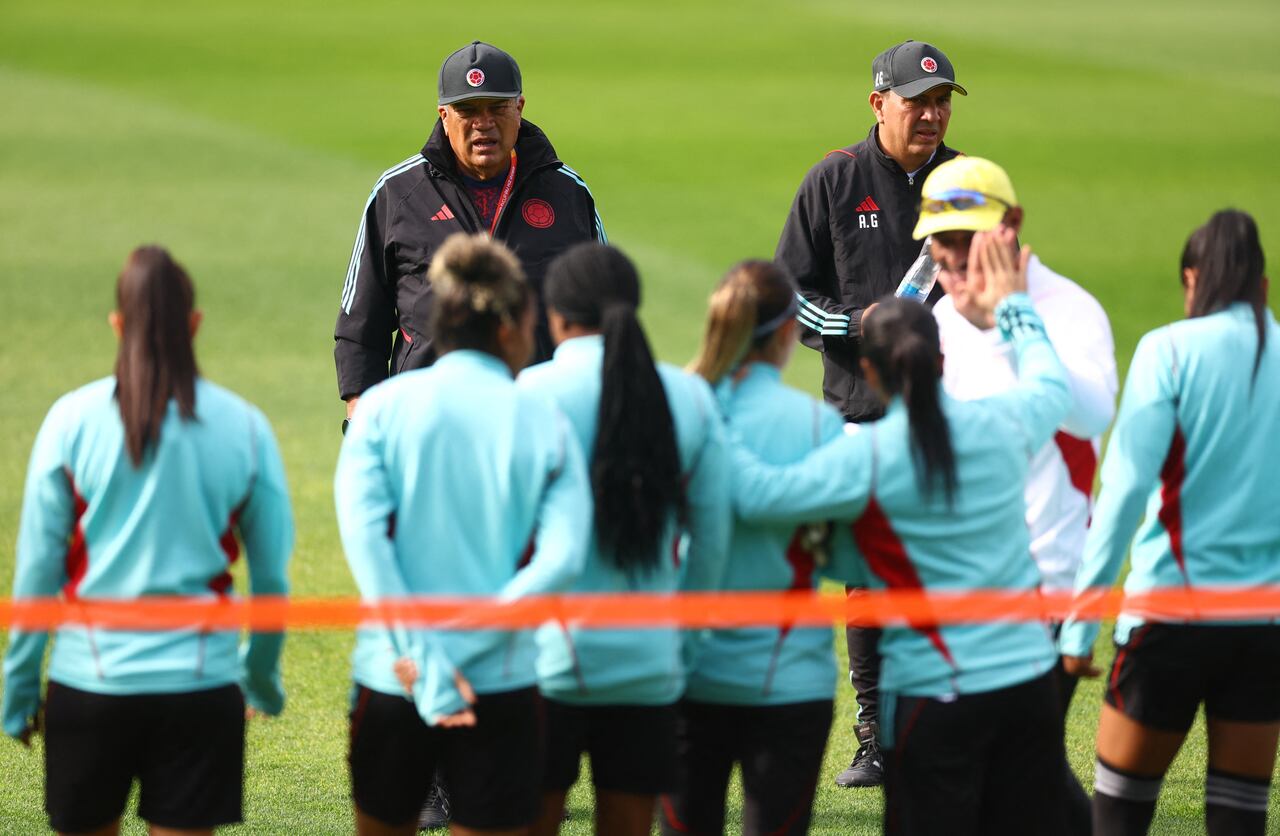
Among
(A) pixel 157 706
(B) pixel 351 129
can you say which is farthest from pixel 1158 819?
(B) pixel 351 129

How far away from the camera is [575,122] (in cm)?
2266

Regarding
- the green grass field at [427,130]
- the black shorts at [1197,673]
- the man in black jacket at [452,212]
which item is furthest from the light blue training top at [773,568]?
the man in black jacket at [452,212]

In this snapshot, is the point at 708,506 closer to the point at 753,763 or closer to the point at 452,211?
the point at 753,763

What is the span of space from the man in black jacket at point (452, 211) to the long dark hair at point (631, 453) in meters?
1.84

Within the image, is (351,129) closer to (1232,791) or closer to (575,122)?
(575,122)

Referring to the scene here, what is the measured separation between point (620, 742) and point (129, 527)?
3.78ft

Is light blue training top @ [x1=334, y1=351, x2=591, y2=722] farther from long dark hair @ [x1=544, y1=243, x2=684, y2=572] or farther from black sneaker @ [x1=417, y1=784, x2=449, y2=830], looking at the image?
black sneaker @ [x1=417, y1=784, x2=449, y2=830]

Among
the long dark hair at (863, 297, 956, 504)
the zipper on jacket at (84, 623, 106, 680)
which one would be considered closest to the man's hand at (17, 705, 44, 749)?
the zipper on jacket at (84, 623, 106, 680)

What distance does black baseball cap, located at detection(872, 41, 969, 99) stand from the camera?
5.57 metres

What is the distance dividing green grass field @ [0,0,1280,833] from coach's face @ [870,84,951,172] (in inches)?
82.9

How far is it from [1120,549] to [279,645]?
203 centimetres

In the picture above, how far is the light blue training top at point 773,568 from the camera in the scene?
12.0 feet

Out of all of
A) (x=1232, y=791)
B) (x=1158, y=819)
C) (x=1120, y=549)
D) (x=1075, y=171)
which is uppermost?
(x=1075, y=171)

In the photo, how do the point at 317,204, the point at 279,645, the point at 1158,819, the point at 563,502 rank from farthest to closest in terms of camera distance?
the point at 317,204, the point at 1158,819, the point at 279,645, the point at 563,502
